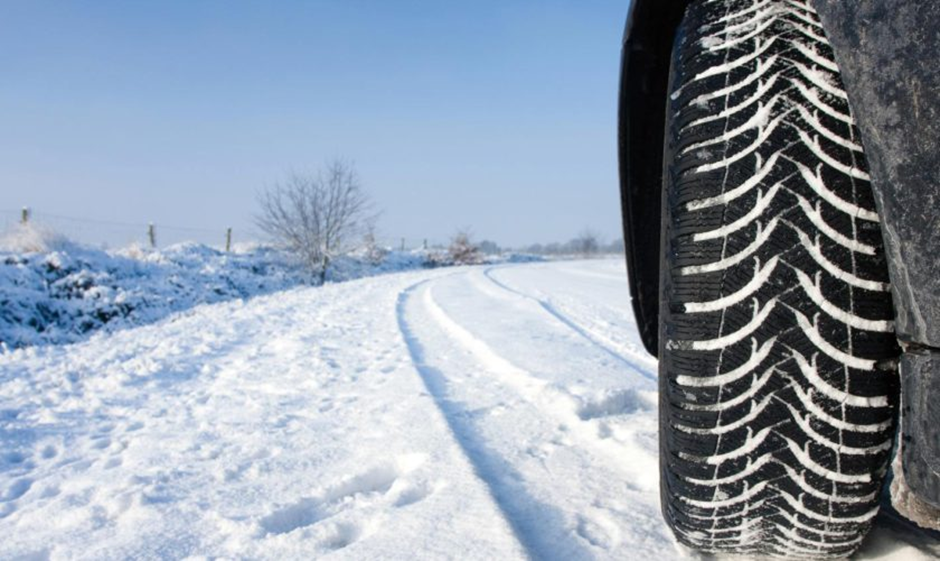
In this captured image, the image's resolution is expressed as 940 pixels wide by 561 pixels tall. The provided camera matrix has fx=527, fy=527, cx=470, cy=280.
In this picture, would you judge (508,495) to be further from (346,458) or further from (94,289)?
(94,289)

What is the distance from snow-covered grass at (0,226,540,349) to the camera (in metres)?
9.20

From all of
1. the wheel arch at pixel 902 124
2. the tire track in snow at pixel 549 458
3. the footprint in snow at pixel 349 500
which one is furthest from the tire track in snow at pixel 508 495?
the wheel arch at pixel 902 124

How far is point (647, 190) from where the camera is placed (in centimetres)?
140

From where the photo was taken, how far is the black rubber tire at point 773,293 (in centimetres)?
77

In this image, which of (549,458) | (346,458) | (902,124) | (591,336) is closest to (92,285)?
(591,336)

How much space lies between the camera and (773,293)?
2.62 ft

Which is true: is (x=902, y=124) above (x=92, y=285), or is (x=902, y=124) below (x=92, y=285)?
above

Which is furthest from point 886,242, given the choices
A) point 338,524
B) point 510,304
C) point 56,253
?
point 56,253

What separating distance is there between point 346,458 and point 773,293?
125 cm

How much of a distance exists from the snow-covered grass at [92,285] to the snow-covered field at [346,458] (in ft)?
16.9

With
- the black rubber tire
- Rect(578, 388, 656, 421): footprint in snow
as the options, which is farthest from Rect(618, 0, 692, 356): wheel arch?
Rect(578, 388, 656, 421): footprint in snow

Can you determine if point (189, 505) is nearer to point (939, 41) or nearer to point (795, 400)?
point (795, 400)

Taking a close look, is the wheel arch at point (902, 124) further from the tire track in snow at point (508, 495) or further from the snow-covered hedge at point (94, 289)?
the snow-covered hedge at point (94, 289)

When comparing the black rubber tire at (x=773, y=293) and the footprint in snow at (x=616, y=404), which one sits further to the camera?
the footprint in snow at (x=616, y=404)
